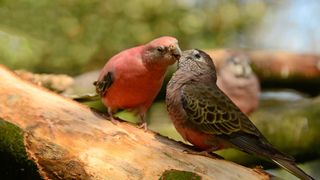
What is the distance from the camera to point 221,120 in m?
3.84

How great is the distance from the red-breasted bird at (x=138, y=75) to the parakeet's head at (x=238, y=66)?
2795 mm

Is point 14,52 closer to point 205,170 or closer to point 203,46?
point 203,46

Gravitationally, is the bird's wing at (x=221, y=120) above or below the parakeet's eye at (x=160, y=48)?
below

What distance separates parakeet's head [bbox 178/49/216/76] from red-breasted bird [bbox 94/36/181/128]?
0.06 metres

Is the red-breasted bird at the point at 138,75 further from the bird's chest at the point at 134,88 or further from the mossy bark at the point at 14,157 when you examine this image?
the mossy bark at the point at 14,157

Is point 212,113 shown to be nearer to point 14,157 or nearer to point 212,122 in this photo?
point 212,122

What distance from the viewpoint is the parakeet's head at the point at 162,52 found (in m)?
4.11

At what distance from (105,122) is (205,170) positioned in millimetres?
657

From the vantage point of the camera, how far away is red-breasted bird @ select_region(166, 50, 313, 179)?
3.73m

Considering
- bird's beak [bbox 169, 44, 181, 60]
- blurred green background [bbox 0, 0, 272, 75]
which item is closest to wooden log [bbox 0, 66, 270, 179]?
bird's beak [bbox 169, 44, 181, 60]

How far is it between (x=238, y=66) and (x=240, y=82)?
168 mm

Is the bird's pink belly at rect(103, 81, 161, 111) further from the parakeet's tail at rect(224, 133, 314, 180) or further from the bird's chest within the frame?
the parakeet's tail at rect(224, 133, 314, 180)

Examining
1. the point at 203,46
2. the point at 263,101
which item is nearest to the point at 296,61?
the point at 263,101

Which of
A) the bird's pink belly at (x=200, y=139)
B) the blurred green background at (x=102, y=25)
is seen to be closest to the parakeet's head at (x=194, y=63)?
the bird's pink belly at (x=200, y=139)
